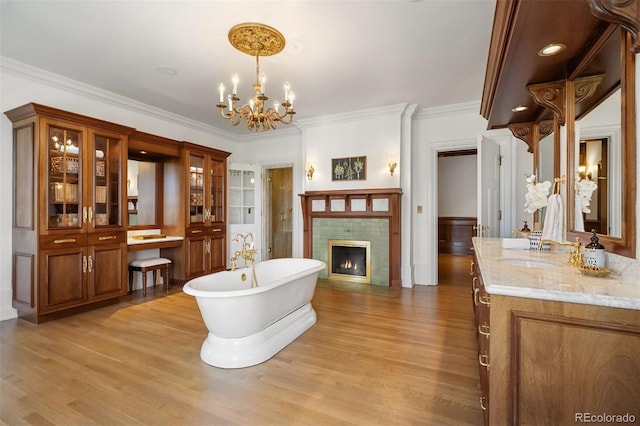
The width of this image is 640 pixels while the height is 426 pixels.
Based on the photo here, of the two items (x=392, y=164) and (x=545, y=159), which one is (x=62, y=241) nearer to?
(x=392, y=164)

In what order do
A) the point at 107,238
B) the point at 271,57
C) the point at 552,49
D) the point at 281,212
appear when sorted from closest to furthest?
the point at 552,49 → the point at 271,57 → the point at 107,238 → the point at 281,212

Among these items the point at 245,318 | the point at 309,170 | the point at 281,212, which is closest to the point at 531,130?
the point at 309,170

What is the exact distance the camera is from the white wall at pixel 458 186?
7.96 meters

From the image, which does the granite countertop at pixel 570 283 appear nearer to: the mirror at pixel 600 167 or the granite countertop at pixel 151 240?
the mirror at pixel 600 167

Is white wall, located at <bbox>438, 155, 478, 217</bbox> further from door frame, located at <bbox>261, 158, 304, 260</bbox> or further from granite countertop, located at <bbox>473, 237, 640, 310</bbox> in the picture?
granite countertop, located at <bbox>473, 237, 640, 310</bbox>

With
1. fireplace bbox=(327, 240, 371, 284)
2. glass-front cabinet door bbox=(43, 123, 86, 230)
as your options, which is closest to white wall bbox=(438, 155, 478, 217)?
fireplace bbox=(327, 240, 371, 284)

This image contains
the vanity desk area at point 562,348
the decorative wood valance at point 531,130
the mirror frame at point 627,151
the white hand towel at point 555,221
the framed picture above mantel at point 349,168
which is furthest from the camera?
the framed picture above mantel at point 349,168

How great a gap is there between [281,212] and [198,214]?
85.8 inches

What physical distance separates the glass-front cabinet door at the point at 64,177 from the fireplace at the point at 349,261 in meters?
3.57

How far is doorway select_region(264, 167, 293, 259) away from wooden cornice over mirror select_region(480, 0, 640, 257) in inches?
192

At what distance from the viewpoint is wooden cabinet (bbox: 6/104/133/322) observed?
316cm

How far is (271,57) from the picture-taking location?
320 cm

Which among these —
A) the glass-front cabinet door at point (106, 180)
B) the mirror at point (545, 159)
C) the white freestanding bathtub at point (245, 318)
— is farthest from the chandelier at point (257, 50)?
the mirror at point (545, 159)

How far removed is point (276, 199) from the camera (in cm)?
689
